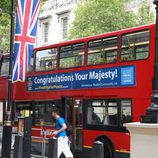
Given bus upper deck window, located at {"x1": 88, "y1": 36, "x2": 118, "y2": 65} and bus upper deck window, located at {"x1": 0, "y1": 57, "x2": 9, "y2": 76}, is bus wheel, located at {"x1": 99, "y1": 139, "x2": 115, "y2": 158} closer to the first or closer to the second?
bus upper deck window, located at {"x1": 88, "y1": 36, "x2": 118, "y2": 65}

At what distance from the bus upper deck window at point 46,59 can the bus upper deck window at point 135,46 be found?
3.58 meters

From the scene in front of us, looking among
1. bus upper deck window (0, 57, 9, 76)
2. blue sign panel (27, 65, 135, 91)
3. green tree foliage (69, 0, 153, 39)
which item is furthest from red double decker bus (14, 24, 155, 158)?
green tree foliage (69, 0, 153, 39)

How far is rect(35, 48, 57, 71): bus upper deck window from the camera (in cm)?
1650

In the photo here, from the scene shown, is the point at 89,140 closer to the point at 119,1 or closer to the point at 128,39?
the point at 128,39

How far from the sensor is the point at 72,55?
15.6m

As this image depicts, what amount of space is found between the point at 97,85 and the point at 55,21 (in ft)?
91.4

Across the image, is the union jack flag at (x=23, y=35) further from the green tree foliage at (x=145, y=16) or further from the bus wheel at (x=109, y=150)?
the green tree foliage at (x=145, y=16)

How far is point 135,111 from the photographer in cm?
1302

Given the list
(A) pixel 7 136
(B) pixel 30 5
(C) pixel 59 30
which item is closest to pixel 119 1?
(C) pixel 59 30

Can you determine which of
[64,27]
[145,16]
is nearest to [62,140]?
[145,16]

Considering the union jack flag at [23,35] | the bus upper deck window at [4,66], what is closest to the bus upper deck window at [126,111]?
the union jack flag at [23,35]

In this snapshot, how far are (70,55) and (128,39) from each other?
9.28 feet

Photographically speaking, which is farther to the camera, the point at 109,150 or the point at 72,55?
the point at 72,55

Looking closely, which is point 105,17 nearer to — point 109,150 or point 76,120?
point 76,120
